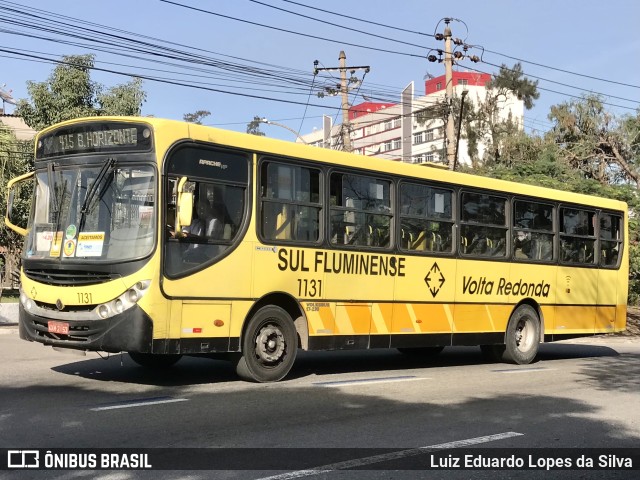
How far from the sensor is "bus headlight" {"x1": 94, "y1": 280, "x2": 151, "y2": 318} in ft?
27.8

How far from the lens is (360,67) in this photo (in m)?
32.4

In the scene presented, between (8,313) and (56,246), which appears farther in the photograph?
(8,313)

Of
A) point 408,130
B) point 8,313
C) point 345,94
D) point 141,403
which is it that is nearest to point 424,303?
point 141,403

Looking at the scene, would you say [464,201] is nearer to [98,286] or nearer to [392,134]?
[98,286]

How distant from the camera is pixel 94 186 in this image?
891cm

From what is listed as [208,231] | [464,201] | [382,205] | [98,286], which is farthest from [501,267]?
[98,286]

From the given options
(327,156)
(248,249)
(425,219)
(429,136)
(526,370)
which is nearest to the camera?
(248,249)

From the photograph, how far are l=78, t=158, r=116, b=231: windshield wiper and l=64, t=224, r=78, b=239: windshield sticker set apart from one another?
0.08 m

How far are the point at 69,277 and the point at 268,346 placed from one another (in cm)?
267

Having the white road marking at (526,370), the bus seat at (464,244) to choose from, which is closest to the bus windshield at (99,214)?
the bus seat at (464,244)

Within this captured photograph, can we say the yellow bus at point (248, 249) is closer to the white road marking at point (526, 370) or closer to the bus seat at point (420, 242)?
the bus seat at point (420, 242)

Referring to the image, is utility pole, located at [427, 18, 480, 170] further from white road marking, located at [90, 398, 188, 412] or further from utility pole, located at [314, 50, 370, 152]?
white road marking, located at [90, 398, 188, 412]

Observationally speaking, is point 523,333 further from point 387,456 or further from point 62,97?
point 62,97

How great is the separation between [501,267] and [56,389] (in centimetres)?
801
